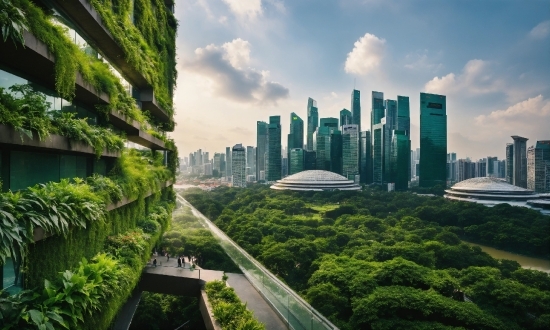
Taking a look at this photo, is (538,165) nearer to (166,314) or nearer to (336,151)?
(336,151)

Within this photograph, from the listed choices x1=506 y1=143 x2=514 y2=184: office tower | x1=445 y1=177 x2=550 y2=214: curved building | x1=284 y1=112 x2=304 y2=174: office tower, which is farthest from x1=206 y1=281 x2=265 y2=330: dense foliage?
x1=284 y1=112 x2=304 y2=174: office tower

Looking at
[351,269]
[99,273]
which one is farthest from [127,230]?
[351,269]

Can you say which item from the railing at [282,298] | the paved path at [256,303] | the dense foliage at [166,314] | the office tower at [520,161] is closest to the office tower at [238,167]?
the office tower at [520,161]

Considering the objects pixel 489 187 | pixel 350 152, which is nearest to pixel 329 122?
pixel 350 152

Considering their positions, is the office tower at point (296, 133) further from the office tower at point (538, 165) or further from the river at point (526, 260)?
the river at point (526, 260)

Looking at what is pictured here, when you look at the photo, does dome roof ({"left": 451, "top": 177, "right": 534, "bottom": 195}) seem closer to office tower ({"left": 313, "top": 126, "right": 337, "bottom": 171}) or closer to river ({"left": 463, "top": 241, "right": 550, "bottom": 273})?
river ({"left": 463, "top": 241, "right": 550, "bottom": 273})

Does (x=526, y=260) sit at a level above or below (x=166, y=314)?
below

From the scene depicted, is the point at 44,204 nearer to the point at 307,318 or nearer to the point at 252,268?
the point at 307,318
